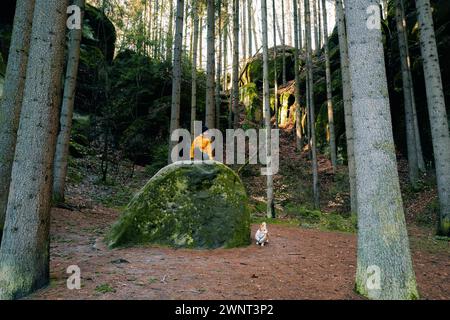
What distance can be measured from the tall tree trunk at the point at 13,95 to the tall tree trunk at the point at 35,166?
76.9 inches

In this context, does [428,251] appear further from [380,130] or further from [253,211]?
[253,211]

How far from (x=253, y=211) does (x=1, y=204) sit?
938 cm

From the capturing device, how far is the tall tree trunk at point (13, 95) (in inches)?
216

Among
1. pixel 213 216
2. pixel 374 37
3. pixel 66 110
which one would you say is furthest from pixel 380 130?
pixel 66 110

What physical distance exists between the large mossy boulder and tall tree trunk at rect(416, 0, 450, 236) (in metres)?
5.50

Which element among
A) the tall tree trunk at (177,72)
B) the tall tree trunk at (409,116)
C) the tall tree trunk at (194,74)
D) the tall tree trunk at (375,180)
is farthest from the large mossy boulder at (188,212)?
the tall tree trunk at (409,116)

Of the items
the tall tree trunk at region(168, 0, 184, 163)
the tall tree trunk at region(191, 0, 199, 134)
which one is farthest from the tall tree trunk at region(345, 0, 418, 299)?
the tall tree trunk at region(191, 0, 199, 134)

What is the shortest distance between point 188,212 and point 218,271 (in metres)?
2.17

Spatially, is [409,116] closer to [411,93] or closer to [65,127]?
[411,93]

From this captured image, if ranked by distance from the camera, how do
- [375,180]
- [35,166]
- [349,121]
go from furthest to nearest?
[349,121] → [35,166] → [375,180]

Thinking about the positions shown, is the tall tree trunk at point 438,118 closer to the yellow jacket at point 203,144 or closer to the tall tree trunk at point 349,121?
the tall tree trunk at point 349,121

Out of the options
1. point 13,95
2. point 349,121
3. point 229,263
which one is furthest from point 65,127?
point 349,121

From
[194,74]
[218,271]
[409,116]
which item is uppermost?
[194,74]

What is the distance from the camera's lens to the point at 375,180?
379cm
